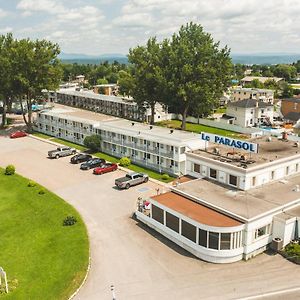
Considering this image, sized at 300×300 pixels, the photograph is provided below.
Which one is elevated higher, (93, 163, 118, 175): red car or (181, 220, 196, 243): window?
(181, 220, 196, 243): window

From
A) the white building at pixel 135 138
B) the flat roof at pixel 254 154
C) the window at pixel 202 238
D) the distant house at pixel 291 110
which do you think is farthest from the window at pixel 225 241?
the distant house at pixel 291 110

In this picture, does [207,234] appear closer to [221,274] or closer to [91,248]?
[221,274]

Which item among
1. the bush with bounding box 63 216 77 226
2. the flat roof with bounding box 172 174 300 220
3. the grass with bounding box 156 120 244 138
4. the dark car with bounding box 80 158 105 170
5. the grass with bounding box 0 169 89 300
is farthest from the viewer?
the grass with bounding box 156 120 244 138

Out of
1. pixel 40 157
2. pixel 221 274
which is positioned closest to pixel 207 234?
pixel 221 274

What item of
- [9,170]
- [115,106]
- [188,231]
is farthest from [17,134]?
[188,231]

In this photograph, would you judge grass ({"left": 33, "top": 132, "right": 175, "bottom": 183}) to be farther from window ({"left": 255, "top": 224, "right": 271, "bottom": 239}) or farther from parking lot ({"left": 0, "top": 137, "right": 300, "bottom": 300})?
window ({"left": 255, "top": 224, "right": 271, "bottom": 239})

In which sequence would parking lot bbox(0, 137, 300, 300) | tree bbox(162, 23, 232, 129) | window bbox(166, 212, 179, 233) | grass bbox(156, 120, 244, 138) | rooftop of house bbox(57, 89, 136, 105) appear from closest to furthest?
parking lot bbox(0, 137, 300, 300) → window bbox(166, 212, 179, 233) → tree bbox(162, 23, 232, 129) → grass bbox(156, 120, 244, 138) → rooftop of house bbox(57, 89, 136, 105)

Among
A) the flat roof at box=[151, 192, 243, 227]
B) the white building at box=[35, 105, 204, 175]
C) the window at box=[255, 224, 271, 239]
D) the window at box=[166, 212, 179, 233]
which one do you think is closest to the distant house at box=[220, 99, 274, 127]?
the white building at box=[35, 105, 204, 175]
